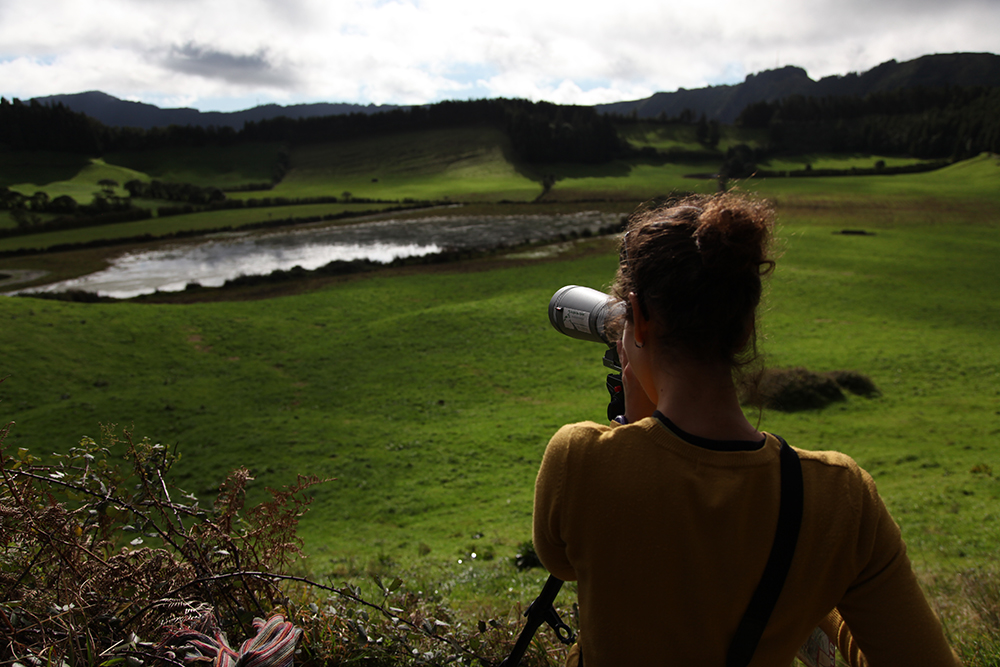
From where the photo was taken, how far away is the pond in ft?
129

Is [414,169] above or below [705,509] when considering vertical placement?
above

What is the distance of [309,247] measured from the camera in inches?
2025

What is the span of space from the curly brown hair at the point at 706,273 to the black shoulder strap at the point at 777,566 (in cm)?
33

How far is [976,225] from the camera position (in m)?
45.2

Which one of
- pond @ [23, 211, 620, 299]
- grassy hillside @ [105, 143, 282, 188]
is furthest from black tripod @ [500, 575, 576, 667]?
grassy hillside @ [105, 143, 282, 188]

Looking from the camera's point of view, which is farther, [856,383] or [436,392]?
[436,392]

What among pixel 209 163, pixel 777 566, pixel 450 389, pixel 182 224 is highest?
pixel 209 163

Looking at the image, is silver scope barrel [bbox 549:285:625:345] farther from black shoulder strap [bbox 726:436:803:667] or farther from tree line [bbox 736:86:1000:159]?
tree line [bbox 736:86:1000:159]

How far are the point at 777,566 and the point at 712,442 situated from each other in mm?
373

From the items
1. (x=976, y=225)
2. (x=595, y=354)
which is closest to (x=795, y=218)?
(x=976, y=225)

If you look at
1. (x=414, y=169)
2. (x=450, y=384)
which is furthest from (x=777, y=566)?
(x=414, y=169)

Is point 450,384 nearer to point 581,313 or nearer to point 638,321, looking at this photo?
point 581,313

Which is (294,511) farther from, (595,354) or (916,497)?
(595,354)

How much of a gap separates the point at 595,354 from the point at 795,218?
37981 mm
